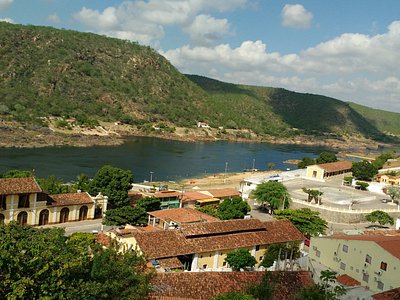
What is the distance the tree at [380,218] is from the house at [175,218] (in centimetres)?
1559

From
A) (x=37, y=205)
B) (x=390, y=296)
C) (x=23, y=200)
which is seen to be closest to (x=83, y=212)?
(x=37, y=205)

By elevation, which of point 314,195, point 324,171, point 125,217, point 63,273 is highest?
point 63,273

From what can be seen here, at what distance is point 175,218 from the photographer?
33438 mm

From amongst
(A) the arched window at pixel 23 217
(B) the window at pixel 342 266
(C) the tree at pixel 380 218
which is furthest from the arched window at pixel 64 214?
(C) the tree at pixel 380 218

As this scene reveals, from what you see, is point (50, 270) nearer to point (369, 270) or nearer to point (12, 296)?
point (12, 296)

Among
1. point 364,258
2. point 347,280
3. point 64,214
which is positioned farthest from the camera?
point 64,214

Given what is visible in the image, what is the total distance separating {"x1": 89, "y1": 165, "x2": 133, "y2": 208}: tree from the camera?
3944cm

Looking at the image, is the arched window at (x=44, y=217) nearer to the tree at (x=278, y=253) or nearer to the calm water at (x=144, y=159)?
the tree at (x=278, y=253)

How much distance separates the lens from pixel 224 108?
6959 inches

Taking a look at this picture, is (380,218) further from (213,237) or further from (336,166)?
(336,166)

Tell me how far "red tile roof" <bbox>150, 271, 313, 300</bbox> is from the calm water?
143 feet

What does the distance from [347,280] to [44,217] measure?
22347 mm

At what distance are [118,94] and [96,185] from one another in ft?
359

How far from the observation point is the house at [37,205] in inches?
1251
